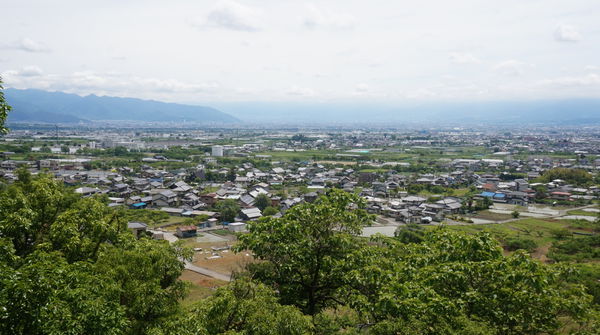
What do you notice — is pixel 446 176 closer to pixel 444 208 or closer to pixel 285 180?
pixel 444 208

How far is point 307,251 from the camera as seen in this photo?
5.86 meters

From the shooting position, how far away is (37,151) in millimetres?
51781

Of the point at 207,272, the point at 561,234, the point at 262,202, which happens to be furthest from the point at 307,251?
the point at 262,202

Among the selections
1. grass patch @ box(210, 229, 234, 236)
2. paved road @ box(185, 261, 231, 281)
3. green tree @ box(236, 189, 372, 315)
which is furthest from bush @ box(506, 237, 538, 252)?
green tree @ box(236, 189, 372, 315)

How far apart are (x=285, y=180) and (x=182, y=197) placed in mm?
11814

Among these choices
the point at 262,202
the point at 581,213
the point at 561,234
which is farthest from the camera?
the point at 262,202

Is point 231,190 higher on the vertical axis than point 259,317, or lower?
lower

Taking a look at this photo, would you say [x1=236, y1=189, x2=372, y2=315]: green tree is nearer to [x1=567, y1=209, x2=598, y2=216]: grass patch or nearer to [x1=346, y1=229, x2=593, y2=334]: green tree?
[x1=346, y1=229, x2=593, y2=334]: green tree

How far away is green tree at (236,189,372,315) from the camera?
5855 millimetres

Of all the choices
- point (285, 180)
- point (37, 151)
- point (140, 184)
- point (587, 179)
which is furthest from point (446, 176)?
point (37, 151)

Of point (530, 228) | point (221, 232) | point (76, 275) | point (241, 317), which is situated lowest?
point (221, 232)

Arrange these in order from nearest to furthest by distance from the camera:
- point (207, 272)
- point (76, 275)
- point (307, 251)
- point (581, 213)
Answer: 1. point (76, 275)
2. point (307, 251)
3. point (207, 272)
4. point (581, 213)

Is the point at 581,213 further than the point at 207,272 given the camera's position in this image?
Yes

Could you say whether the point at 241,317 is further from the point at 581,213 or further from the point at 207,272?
the point at 581,213
